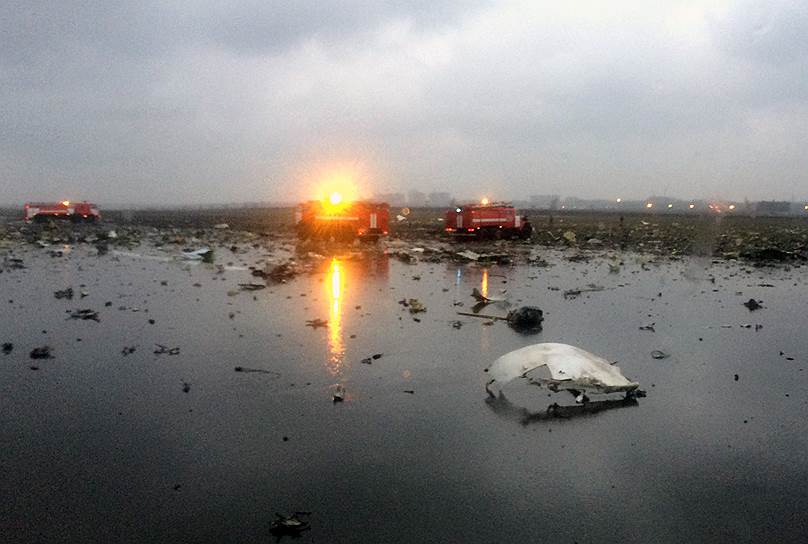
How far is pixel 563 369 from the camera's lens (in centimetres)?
514

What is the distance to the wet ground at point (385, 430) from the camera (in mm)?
3346

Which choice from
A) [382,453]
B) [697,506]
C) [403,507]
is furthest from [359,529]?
[697,506]

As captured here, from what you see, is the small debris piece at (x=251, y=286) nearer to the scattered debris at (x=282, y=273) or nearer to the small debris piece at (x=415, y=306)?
the scattered debris at (x=282, y=273)

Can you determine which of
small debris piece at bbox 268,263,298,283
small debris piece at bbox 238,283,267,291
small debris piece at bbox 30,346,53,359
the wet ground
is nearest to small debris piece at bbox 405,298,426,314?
the wet ground

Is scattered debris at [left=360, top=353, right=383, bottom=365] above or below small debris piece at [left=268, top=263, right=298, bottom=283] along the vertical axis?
below

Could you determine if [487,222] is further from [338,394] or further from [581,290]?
[338,394]

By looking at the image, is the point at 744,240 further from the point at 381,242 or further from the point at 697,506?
the point at 697,506

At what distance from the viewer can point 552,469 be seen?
3.94 metres

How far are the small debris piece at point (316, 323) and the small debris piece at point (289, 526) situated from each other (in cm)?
490

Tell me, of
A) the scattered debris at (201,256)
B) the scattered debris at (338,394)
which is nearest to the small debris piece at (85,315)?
the scattered debris at (338,394)

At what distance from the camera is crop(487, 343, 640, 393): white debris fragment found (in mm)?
5160

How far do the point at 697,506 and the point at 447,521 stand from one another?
169 centimetres

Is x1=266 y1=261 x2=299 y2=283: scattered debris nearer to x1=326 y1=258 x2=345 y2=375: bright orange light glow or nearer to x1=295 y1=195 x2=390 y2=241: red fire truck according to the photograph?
x1=326 y1=258 x2=345 y2=375: bright orange light glow

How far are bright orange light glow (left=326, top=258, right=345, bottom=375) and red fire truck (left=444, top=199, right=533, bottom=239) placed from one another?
12.1 m
